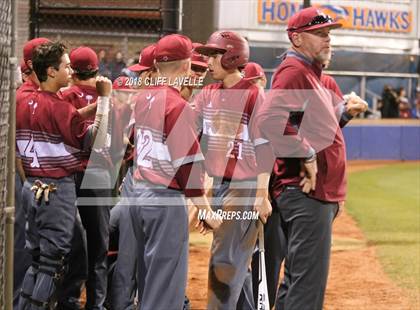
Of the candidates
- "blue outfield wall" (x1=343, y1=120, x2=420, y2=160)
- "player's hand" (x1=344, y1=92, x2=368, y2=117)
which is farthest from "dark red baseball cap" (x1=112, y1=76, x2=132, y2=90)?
"blue outfield wall" (x1=343, y1=120, x2=420, y2=160)

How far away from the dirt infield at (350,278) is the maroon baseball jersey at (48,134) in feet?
6.45

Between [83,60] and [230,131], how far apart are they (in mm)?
1344

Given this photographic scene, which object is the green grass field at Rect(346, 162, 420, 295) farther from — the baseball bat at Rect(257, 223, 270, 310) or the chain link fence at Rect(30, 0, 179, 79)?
the chain link fence at Rect(30, 0, 179, 79)

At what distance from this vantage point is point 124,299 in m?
5.43

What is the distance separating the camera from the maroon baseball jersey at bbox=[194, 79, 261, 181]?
205 inches

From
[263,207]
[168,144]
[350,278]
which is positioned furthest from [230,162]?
[350,278]

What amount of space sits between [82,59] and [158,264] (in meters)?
1.98

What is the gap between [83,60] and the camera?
5922 mm

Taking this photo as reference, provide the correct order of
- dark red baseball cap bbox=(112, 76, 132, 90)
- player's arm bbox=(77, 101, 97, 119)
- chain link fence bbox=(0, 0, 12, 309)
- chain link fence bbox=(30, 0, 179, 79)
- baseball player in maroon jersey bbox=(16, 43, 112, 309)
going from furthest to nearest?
chain link fence bbox=(30, 0, 179, 79) → dark red baseball cap bbox=(112, 76, 132, 90) → player's arm bbox=(77, 101, 97, 119) → baseball player in maroon jersey bbox=(16, 43, 112, 309) → chain link fence bbox=(0, 0, 12, 309)

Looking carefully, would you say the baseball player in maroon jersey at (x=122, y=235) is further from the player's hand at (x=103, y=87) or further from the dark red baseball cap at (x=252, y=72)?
the dark red baseball cap at (x=252, y=72)

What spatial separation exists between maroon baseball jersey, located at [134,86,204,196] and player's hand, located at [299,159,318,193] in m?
0.59

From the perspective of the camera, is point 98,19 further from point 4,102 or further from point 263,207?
point 4,102

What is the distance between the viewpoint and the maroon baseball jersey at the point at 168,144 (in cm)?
448

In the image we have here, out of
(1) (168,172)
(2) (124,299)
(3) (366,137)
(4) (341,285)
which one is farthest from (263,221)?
(3) (366,137)
